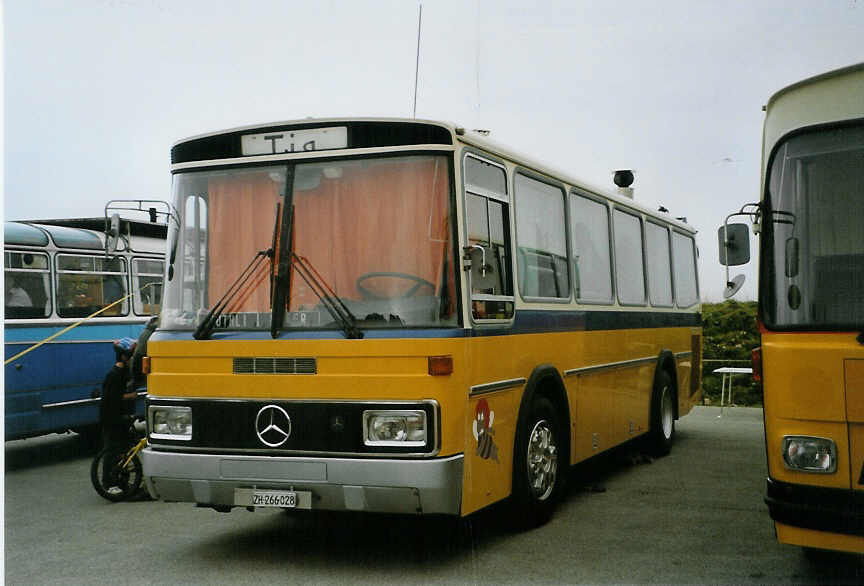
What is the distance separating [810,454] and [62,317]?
9679mm

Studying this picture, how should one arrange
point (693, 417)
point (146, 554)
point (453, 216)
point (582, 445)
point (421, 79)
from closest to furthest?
point (453, 216)
point (146, 554)
point (421, 79)
point (582, 445)
point (693, 417)

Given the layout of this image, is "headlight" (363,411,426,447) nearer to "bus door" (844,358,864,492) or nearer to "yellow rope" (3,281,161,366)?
"bus door" (844,358,864,492)

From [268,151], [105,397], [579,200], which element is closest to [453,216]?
[268,151]

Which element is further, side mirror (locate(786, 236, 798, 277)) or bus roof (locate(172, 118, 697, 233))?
bus roof (locate(172, 118, 697, 233))

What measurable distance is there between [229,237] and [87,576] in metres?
2.44

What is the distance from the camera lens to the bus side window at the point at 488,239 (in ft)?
22.7

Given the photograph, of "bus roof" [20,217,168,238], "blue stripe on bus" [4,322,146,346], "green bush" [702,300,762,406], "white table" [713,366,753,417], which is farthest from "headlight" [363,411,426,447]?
"white table" [713,366,753,417]

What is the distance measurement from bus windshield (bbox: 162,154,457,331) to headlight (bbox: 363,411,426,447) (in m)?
0.57

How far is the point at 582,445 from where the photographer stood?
30.1ft

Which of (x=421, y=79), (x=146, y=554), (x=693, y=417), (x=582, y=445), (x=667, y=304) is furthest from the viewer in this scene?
(x=693, y=417)

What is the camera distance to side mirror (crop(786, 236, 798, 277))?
596 centimetres

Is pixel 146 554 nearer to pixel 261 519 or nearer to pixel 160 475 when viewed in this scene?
pixel 160 475

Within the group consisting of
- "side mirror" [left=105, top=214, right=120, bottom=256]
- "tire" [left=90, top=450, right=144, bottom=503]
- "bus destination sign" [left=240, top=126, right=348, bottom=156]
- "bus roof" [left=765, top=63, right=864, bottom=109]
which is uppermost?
"bus roof" [left=765, top=63, right=864, bottom=109]

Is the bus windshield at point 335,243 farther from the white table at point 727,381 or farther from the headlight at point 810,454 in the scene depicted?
the white table at point 727,381
